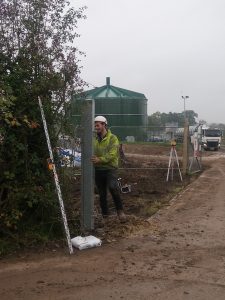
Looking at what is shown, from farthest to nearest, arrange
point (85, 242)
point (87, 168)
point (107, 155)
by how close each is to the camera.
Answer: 1. point (107, 155)
2. point (87, 168)
3. point (85, 242)

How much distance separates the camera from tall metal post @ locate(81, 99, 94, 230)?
26.7 feet

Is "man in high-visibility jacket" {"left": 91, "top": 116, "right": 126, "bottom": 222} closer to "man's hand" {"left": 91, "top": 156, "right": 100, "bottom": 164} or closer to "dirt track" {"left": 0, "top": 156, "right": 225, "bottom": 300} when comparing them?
"man's hand" {"left": 91, "top": 156, "right": 100, "bottom": 164}

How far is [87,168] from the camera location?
8.27m

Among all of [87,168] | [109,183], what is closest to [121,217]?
[109,183]

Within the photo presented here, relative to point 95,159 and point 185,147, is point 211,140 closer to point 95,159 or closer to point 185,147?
point 185,147

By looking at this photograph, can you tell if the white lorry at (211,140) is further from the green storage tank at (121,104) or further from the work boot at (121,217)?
the work boot at (121,217)

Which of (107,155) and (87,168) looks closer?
(87,168)

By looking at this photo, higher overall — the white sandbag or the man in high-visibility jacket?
the man in high-visibility jacket

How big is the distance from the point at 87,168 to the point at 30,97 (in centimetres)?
152

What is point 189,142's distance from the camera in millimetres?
18656

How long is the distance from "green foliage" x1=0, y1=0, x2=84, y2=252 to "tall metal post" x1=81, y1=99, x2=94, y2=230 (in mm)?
387

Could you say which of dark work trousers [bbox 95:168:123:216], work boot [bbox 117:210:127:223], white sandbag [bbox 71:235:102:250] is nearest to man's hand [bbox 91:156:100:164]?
dark work trousers [bbox 95:168:123:216]

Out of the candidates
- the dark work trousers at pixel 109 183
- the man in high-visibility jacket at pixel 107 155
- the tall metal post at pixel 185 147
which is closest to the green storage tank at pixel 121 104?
the tall metal post at pixel 185 147

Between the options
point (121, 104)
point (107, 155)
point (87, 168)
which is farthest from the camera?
point (121, 104)
